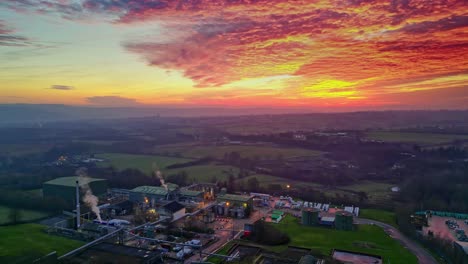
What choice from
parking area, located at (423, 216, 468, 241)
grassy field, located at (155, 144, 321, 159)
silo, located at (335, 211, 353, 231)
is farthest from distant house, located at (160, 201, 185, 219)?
grassy field, located at (155, 144, 321, 159)

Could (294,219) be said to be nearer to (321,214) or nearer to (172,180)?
(321,214)

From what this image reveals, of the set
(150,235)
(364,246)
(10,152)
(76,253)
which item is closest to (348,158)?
(364,246)

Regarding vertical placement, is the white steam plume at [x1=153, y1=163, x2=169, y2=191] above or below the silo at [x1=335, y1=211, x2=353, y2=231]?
above

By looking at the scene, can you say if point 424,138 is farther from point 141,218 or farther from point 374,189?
point 141,218

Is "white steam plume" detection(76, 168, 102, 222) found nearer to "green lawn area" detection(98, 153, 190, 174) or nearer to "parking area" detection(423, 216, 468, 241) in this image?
"green lawn area" detection(98, 153, 190, 174)

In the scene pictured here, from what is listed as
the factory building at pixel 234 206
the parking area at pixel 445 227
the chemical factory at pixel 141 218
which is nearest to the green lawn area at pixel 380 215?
the parking area at pixel 445 227
